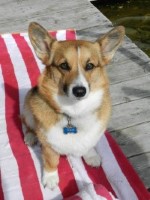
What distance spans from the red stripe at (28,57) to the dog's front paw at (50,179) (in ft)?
3.75

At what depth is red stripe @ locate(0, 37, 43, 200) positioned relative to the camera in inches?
103

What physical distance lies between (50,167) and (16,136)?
536mm

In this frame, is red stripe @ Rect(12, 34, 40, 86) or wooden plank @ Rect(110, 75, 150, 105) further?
red stripe @ Rect(12, 34, 40, 86)

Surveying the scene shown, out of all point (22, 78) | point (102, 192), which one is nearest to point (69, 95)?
point (102, 192)

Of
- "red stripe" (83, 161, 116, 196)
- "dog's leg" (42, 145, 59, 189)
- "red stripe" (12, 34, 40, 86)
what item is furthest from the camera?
"red stripe" (12, 34, 40, 86)

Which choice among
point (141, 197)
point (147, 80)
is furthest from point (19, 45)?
point (141, 197)

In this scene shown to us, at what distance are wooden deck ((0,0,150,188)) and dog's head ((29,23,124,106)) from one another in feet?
2.42

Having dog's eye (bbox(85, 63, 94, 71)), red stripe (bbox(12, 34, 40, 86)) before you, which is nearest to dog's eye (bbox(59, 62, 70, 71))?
dog's eye (bbox(85, 63, 94, 71))

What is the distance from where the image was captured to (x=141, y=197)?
8.32 ft

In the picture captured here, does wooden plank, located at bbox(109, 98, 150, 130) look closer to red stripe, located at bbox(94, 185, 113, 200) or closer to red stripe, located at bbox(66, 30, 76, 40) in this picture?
red stripe, located at bbox(94, 185, 113, 200)

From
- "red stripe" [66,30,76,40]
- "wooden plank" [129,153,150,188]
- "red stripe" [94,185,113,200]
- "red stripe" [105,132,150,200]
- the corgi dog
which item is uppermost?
the corgi dog

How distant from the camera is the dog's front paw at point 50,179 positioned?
2.59m

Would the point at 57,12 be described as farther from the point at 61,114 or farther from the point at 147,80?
the point at 61,114

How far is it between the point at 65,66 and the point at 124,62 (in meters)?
1.67
